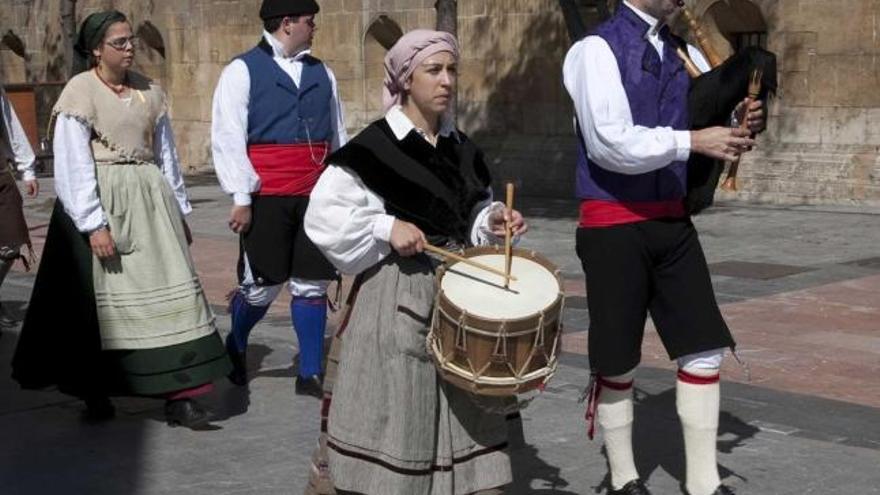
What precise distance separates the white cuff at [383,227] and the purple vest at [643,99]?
2.98ft

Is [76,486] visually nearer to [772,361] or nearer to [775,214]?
[772,361]

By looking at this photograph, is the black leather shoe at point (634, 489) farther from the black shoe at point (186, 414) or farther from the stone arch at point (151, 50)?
the stone arch at point (151, 50)

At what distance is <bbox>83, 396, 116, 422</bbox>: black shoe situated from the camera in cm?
695

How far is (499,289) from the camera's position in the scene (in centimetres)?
445

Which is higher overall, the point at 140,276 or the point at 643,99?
the point at 643,99

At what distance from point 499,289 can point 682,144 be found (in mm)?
905

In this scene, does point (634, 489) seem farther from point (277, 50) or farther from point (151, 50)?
point (151, 50)

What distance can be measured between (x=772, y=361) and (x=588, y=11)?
351 inches

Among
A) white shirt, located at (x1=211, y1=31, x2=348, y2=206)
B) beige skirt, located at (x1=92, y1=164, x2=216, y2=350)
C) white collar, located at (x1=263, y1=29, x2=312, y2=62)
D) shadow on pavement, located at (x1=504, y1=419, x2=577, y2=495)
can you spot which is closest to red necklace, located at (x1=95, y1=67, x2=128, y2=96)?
beige skirt, located at (x1=92, y1=164, x2=216, y2=350)

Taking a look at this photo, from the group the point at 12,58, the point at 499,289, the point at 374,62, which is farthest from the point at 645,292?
the point at 12,58

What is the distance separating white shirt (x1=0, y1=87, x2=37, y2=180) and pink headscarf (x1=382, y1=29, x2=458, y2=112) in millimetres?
4059

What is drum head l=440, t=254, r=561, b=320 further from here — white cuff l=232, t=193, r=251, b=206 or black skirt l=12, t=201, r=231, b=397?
white cuff l=232, t=193, r=251, b=206

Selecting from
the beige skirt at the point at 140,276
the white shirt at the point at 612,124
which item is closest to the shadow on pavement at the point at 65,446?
the beige skirt at the point at 140,276

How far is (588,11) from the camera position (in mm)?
16281
